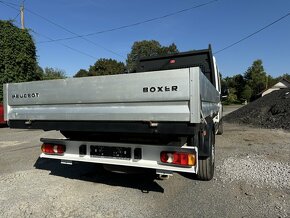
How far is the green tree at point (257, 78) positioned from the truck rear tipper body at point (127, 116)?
81.2m

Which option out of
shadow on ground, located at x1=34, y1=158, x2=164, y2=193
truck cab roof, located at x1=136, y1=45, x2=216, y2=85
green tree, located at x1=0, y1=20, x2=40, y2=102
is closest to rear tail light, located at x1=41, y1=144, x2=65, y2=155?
shadow on ground, located at x1=34, y1=158, x2=164, y2=193

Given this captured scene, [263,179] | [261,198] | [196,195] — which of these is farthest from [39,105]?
[263,179]

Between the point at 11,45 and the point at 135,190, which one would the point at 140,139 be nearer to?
the point at 135,190

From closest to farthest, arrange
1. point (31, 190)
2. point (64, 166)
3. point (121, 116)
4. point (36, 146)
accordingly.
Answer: point (121, 116)
point (31, 190)
point (64, 166)
point (36, 146)

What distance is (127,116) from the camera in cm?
390

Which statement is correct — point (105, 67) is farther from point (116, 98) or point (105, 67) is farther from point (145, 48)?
point (116, 98)

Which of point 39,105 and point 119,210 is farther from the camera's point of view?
point 39,105

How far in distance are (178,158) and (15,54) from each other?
1997 cm

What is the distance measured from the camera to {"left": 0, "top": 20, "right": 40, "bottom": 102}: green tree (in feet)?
66.7

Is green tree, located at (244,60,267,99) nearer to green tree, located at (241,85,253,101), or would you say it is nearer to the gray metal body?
green tree, located at (241,85,253,101)

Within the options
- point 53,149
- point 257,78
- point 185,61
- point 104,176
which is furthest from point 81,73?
point 53,149

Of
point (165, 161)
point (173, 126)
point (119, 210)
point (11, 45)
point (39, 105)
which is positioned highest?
point (11, 45)

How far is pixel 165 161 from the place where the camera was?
4156 millimetres

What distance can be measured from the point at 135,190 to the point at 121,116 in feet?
5.17
